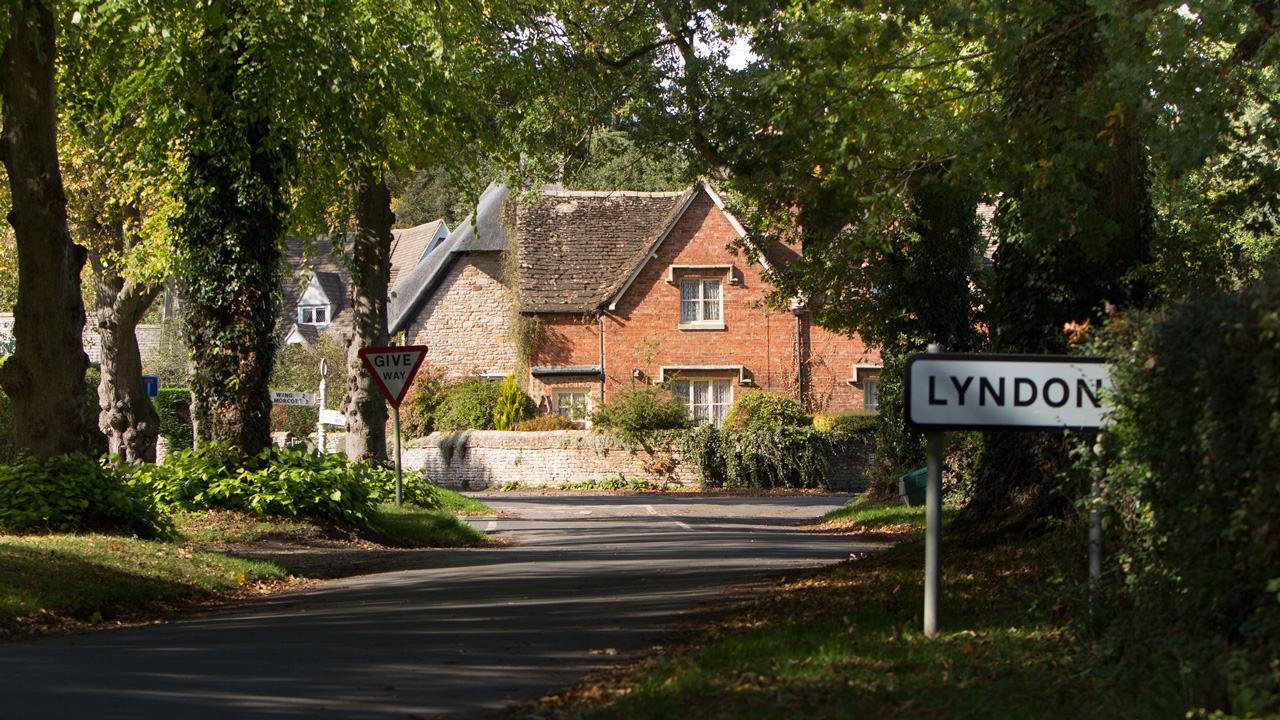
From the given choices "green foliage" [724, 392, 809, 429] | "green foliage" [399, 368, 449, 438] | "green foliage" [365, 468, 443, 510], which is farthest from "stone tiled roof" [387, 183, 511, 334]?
"green foliage" [365, 468, 443, 510]

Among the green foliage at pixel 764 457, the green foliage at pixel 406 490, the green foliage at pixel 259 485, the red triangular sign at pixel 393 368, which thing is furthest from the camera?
the green foliage at pixel 764 457

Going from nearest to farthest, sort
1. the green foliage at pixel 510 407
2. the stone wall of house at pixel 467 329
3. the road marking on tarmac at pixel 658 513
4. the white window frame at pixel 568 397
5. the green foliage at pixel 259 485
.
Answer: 1. the green foliage at pixel 259 485
2. the road marking on tarmac at pixel 658 513
3. the green foliage at pixel 510 407
4. the white window frame at pixel 568 397
5. the stone wall of house at pixel 467 329

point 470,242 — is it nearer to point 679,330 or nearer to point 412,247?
point 679,330

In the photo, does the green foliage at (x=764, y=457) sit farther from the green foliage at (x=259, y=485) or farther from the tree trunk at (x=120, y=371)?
the green foliage at (x=259, y=485)

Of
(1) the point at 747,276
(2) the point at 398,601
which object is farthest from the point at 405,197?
(2) the point at 398,601

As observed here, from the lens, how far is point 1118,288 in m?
11.0

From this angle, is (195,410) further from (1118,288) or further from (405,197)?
(405,197)

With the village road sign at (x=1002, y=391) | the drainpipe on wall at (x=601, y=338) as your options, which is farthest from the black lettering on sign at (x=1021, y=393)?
the drainpipe on wall at (x=601, y=338)

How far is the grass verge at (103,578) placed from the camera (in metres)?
9.66

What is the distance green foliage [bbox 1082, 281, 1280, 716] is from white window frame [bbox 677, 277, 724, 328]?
31.3 meters

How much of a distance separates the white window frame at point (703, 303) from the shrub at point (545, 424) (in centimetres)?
528

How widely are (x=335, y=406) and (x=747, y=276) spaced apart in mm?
16605

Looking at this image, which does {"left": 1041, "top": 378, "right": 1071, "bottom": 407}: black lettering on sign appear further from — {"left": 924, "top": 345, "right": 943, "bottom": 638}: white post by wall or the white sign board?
the white sign board

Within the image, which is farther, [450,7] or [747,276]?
[747,276]
